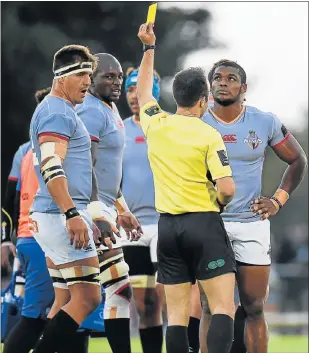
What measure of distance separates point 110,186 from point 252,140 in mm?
1280

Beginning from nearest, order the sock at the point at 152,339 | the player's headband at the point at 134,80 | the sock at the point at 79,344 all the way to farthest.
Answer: the sock at the point at 79,344
the sock at the point at 152,339
the player's headband at the point at 134,80

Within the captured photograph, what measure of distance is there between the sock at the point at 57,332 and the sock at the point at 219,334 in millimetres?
1114

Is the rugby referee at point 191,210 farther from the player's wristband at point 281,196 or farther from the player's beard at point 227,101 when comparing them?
the player's wristband at point 281,196

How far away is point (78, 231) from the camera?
30.5 ft

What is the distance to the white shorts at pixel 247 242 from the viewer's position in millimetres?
10344

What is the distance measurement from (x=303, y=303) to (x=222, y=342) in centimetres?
1703

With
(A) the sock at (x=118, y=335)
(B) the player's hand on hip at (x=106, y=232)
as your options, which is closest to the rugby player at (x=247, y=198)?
(A) the sock at (x=118, y=335)

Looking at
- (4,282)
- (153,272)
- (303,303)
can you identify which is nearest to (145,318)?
(153,272)

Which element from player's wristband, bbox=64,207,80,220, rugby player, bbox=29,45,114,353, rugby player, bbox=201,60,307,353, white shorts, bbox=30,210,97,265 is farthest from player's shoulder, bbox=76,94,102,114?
player's wristband, bbox=64,207,80,220

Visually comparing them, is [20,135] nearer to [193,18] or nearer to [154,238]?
[193,18]

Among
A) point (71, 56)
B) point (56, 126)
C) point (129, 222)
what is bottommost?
point (129, 222)

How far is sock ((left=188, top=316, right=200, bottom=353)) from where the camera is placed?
1073cm

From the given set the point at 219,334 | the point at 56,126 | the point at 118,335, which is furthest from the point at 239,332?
the point at 56,126

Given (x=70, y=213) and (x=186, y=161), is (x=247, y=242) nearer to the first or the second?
(x=186, y=161)
